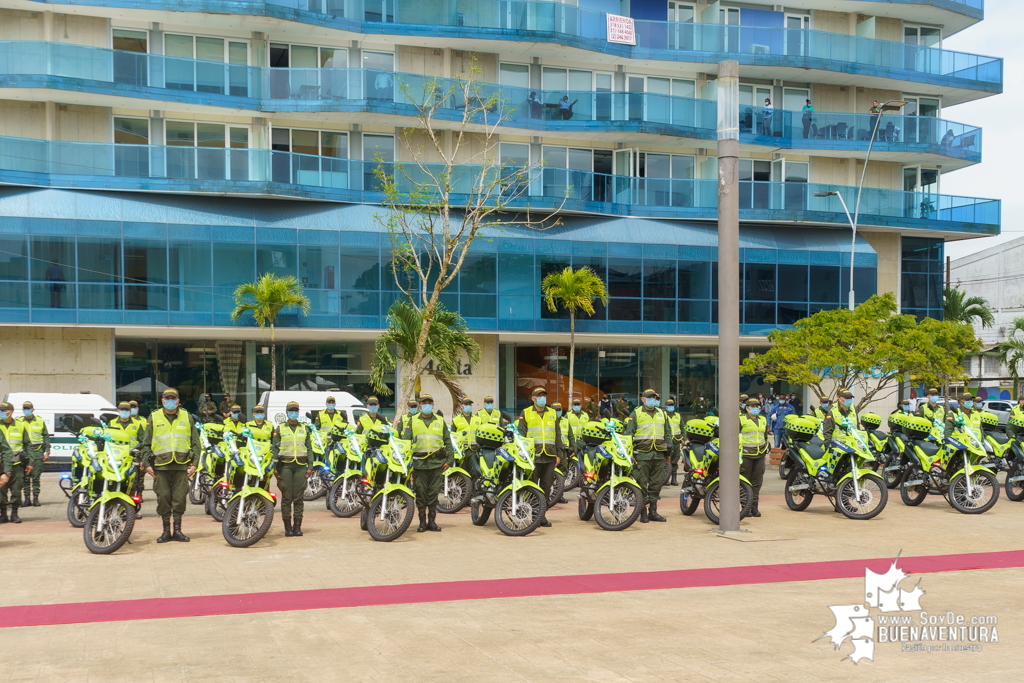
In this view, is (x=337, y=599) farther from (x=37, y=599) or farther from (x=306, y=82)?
(x=306, y=82)

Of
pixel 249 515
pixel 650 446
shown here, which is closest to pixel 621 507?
pixel 650 446

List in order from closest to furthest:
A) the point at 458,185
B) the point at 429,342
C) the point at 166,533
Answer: the point at 166,533 < the point at 429,342 < the point at 458,185

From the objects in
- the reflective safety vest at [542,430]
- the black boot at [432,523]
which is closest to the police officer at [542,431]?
the reflective safety vest at [542,430]

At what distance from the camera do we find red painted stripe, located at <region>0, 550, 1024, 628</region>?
31.0ft

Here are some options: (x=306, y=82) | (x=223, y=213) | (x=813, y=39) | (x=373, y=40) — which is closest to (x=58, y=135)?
(x=223, y=213)

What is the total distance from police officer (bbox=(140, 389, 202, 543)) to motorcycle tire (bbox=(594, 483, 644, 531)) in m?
5.73

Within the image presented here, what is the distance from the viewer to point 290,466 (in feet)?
46.4

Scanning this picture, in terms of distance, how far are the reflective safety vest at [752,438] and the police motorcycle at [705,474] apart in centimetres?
14

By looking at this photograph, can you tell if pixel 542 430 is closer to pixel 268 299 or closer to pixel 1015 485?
pixel 1015 485

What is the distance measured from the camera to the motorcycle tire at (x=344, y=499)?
53.3 ft

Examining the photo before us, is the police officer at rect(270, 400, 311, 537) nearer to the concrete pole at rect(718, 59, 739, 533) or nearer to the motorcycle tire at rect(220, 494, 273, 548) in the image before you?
the motorcycle tire at rect(220, 494, 273, 548)

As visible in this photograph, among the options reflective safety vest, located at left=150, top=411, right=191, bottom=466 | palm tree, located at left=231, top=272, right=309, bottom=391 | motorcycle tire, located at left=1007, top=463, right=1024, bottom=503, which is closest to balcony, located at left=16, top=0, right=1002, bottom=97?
palm tree, located at left=231, top=272, right=309, bottom=391

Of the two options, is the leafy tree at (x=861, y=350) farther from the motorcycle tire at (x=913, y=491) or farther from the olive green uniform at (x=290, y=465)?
the olive green uniform at (x=290, y=465)

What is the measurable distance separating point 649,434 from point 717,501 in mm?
1457
